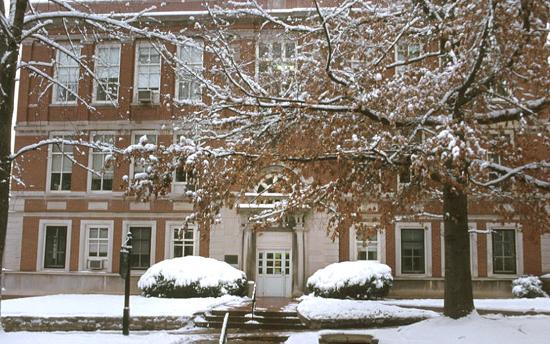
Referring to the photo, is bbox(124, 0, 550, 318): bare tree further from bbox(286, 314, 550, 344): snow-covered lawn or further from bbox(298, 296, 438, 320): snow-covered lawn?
bbox(298, 296, 438, 320): snow-covered lawn

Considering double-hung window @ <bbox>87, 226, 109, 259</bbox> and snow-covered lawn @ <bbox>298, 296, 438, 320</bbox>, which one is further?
double-hung window @ <bbox>87, 226, 109, 259</bbox>

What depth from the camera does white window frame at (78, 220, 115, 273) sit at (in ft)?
84.6

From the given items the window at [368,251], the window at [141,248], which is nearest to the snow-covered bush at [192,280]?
the window at [141,248]

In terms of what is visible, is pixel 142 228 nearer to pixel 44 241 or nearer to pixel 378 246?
pixel 44 241

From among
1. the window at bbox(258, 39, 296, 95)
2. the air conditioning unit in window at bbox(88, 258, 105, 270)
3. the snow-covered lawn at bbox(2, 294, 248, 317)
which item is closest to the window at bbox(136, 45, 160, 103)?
the air conditioning unit in window at bbox(88, 258, 105, 270)

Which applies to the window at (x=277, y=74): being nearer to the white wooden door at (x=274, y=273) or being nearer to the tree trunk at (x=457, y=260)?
the tree trunk at (x=457, y=260)

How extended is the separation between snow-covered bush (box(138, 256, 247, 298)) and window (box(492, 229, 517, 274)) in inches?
440

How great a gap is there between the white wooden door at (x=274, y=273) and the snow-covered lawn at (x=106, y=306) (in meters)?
4.07

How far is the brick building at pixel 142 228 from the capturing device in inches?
974

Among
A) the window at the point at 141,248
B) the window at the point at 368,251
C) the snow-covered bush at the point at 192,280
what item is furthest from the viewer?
the window at the point at 141,248

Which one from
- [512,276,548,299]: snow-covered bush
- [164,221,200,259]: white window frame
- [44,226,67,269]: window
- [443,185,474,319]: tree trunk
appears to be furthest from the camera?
[44,226,67,269]: window

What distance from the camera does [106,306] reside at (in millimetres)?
18422

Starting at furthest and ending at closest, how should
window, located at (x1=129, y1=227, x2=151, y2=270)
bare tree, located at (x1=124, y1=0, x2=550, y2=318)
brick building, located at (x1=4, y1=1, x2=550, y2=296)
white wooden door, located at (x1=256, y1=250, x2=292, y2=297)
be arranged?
window, located at (x1=129, y1=227, x2=151, y2=270)
brick building, located at (x1=4, y1=1, x2=550, y2=296)
white wooden door, located at (x1=256, y1=250, x2=292, y2=297)
bare tree, located at (x1=124, y1=0, x2=550, y2=318)

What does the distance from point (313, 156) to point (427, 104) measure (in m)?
2.14
